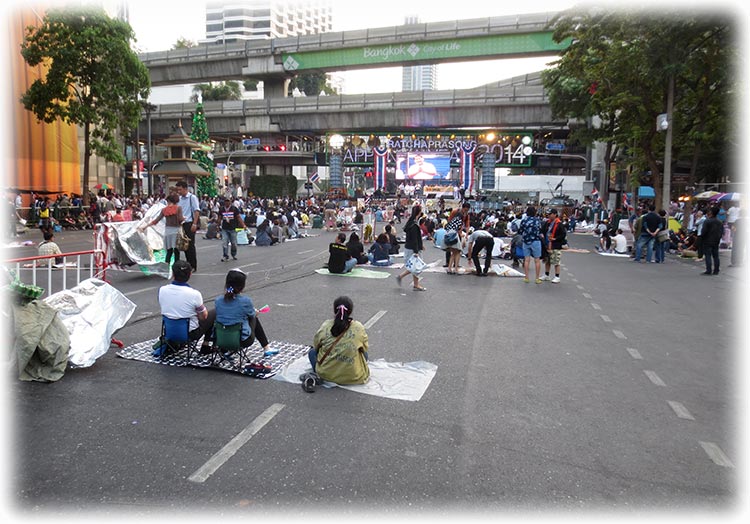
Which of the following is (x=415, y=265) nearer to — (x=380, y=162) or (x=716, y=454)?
(x=716, y=454)

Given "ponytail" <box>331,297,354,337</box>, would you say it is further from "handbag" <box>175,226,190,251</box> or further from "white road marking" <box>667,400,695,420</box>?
"handbag" <box>175,226,190,251</box>

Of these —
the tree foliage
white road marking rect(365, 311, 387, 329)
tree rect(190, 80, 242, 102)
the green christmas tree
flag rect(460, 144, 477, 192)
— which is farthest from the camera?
tree rect(190, 80, 242, 102)

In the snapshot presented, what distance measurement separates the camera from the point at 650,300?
11977 mm

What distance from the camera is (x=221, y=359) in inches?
255

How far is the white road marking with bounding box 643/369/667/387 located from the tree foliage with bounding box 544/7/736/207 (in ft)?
54.4

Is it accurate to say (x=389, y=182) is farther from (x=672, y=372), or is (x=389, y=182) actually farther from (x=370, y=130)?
(x=672, y=372)

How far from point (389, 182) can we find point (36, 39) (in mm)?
49104

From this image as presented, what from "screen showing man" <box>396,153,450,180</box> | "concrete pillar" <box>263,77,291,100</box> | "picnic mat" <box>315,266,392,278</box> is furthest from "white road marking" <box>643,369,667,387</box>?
"concrete pillar" <box>263,77,291,100</box>

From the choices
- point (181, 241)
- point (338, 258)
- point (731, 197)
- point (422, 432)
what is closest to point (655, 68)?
point (731, 197)

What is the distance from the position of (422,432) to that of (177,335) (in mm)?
3233

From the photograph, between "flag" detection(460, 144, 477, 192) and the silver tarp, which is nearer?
→ the silver tarp

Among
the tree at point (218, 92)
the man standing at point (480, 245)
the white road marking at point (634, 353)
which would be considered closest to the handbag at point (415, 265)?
the man standing at point (480, 245)

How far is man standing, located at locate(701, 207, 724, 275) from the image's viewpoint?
1572 cm

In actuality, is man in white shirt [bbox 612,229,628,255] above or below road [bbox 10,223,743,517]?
above
